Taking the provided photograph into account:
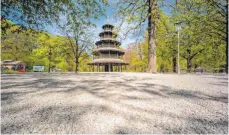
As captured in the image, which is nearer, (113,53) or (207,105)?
(207,105)

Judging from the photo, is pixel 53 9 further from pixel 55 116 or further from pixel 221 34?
pixel 221 34

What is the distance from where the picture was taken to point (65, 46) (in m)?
26.8

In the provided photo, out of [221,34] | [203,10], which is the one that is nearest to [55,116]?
[203,10]

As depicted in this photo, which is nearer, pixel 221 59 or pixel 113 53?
pixel 221 59

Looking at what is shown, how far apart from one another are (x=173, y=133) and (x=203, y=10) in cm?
1918

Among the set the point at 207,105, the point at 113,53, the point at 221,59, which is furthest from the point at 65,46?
the point at 221,59

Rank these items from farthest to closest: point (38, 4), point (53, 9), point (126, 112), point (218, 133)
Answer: point (53, 9)
point (38, 4)
point (126, 112)
point (218, 133)

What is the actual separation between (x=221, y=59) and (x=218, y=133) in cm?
2945

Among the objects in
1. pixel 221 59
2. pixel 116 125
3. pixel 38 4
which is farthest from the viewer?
pixel 221 59

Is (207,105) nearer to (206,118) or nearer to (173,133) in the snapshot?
(206,118)

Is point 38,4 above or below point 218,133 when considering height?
above

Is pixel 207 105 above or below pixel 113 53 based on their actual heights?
below

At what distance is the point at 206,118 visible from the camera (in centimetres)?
228

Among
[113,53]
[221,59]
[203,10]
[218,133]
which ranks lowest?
[218,133]
